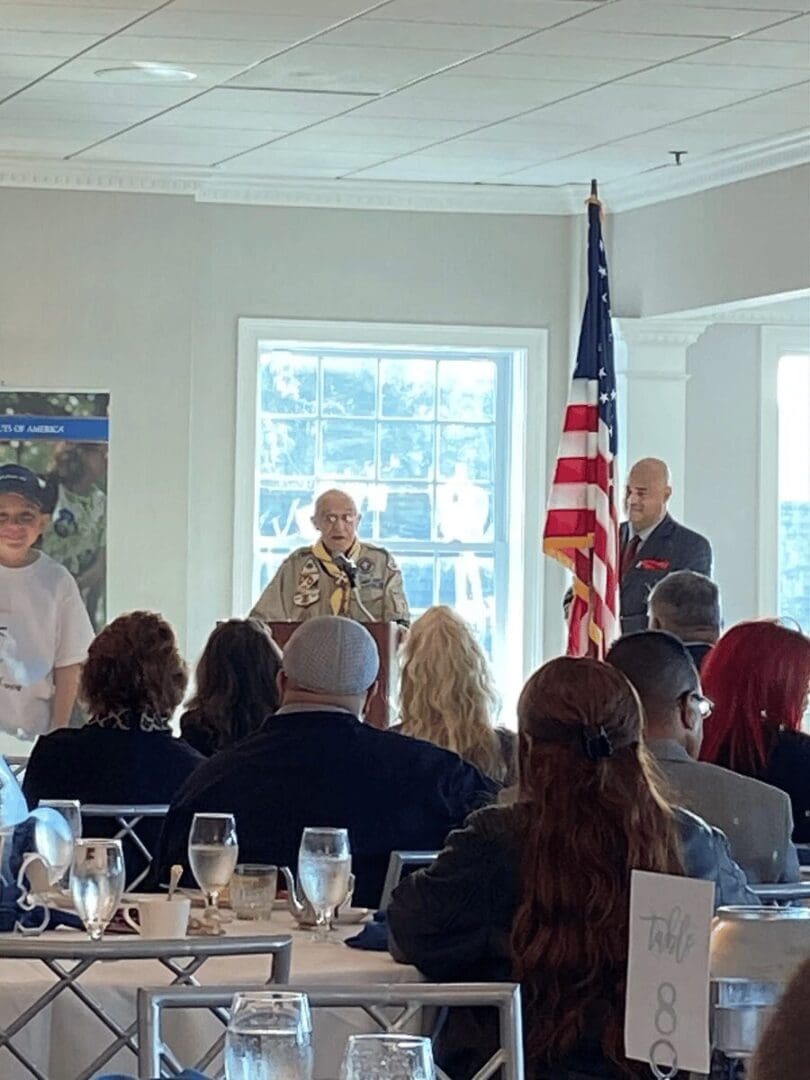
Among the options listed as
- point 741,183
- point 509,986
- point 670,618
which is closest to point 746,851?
point 509,986

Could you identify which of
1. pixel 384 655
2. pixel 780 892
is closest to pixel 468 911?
pixel 780 892

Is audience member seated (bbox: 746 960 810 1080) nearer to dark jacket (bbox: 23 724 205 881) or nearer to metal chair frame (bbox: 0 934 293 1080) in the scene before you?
metal chair frame (bbox: 0 934 293 1080)

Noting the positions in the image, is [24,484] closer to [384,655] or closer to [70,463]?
[70,463]

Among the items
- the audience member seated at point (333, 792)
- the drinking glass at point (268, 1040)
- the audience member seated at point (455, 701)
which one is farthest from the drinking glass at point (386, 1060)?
the audience member seated at point (455, 701)

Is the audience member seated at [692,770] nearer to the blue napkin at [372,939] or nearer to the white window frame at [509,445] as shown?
the blue napkin at [372,939]

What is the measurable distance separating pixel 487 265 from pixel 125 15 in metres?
3.52

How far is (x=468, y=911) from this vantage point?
9.77 ft

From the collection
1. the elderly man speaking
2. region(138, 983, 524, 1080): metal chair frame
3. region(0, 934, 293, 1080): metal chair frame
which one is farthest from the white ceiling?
region(138, 983, 524, 1080): metal chair frame

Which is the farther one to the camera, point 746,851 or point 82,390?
point 82,390

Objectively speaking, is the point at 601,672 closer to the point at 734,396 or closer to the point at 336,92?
the point at 336,92

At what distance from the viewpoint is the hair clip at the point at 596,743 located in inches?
115

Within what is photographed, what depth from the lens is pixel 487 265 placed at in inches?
386

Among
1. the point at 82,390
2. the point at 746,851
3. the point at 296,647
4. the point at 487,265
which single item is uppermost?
the point at 487,265

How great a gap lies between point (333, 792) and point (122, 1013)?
1.03 m
